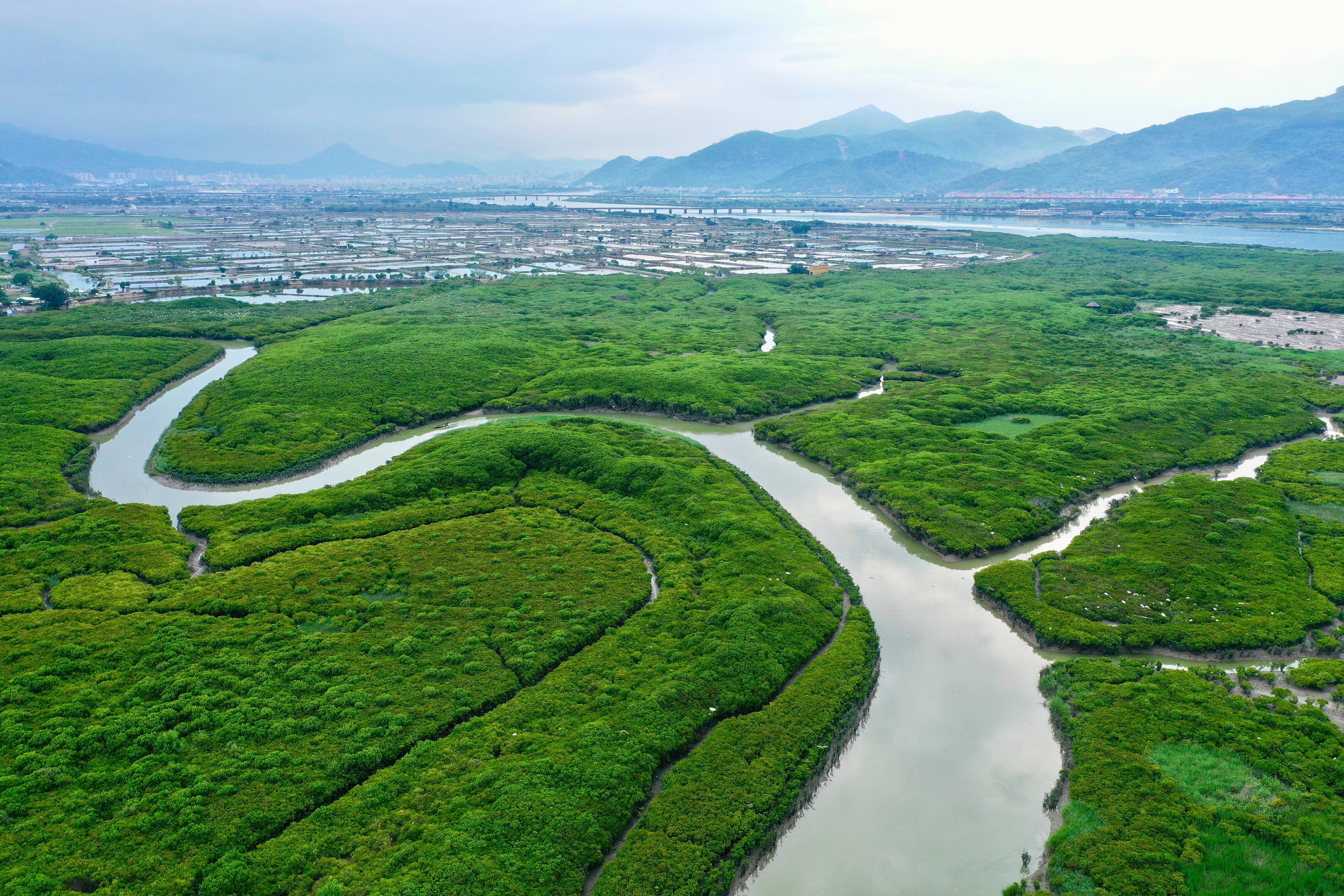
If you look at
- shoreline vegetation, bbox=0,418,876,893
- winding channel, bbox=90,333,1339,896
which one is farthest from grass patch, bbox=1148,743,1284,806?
shoreline vegetation, bbox=0,418,876,893

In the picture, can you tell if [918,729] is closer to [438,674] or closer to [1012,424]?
[438,674]

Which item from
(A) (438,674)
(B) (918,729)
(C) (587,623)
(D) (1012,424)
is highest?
(A) (438,674)

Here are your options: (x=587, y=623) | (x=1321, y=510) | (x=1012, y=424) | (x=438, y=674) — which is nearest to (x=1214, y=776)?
(x=587, y=623)

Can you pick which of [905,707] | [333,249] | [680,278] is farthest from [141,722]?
[333,249]

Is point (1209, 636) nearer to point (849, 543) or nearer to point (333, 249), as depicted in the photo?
point (849, 543)

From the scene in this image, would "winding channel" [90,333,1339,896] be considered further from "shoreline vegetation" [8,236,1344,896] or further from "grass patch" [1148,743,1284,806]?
"grass patch" [1148,743,1284,806]
